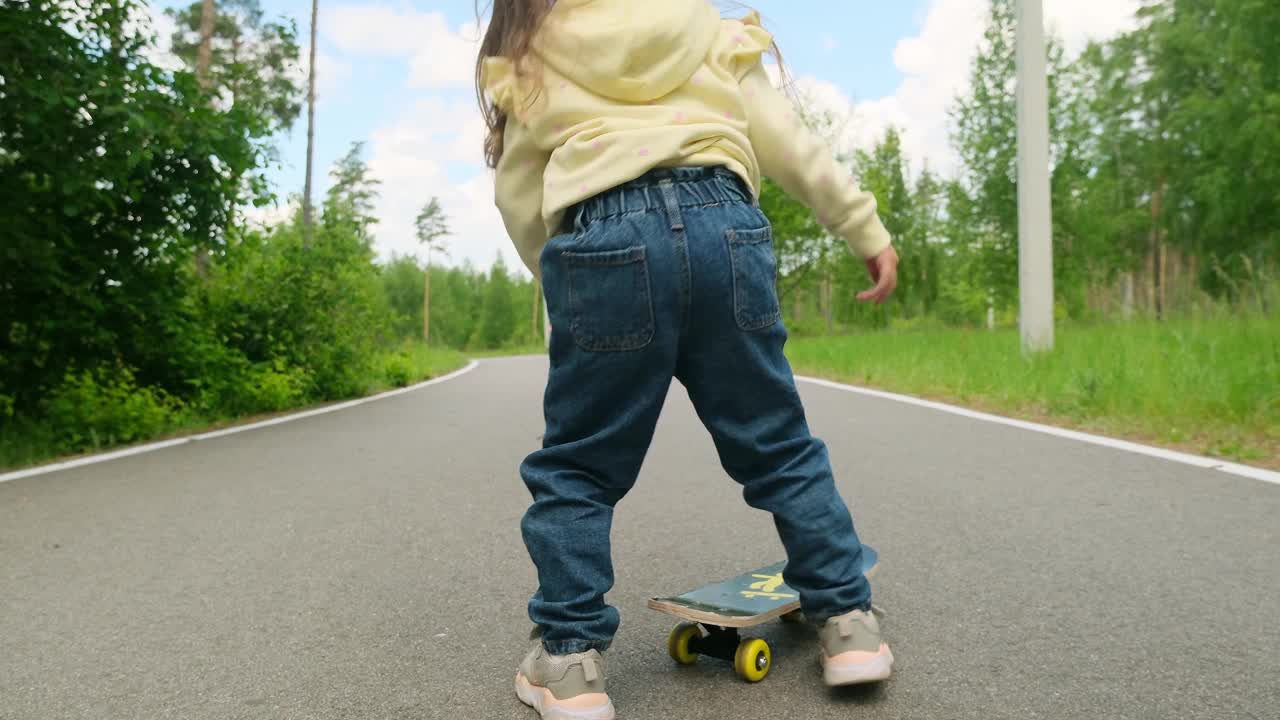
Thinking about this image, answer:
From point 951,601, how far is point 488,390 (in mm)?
10380

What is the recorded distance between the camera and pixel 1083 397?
263 inches

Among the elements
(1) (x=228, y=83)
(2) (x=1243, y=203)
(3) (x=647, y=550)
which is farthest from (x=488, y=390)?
(2) (x=1243, y=203)

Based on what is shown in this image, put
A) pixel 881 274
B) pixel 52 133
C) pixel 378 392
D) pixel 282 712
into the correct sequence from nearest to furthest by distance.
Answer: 1. pixel 282 712
2. pixel 881 274
3. pixel 52 133
4. pixel 378 392

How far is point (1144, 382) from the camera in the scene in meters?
6.40

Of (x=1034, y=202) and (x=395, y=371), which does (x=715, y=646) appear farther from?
(x=395, y=371)

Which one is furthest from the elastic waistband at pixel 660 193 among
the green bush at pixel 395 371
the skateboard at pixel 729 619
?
the green bush at pixel 395 371

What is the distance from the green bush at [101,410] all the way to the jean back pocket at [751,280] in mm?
6130

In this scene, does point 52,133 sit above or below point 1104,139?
below

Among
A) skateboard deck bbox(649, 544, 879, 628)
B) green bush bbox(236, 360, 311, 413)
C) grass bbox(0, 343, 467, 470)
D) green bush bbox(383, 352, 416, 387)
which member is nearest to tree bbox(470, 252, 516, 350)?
green bush bbox(383, 352, 416, 387)

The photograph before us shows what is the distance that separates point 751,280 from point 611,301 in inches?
11.1

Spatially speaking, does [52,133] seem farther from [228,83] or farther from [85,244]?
[228,83]

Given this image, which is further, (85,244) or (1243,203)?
(1243,203)

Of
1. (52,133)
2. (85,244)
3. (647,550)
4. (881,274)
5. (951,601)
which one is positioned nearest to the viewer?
(881,274)

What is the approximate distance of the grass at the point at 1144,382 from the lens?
5312mm
